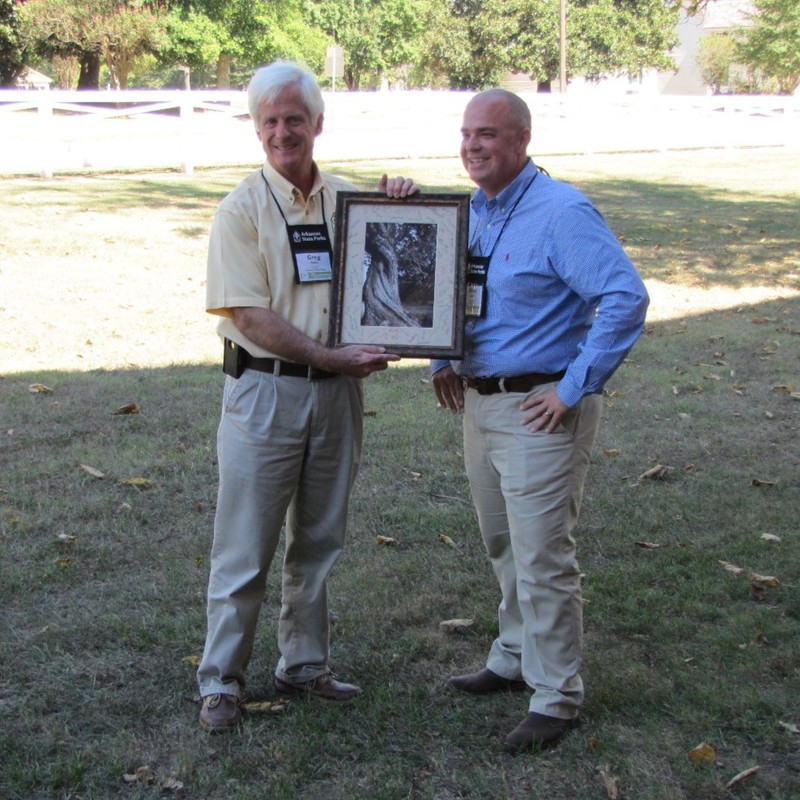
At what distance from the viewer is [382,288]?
3.92 m

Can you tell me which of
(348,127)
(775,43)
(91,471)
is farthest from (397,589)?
(775,43)

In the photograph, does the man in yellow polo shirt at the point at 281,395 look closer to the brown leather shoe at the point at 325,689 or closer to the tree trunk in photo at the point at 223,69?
the brown leather shoe at the point at 325,689

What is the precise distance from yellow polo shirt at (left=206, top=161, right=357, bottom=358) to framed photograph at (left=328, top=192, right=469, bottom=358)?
0.11 meters

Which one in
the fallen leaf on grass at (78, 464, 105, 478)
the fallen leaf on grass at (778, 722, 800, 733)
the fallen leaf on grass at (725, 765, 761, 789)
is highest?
the fallen leaf on grass at (78, 464, 105, 478)

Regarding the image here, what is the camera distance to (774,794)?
3730mm

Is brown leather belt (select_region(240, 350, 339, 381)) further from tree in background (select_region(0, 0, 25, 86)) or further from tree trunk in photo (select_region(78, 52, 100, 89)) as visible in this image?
tree trunk in photo (select_region(78, 52, 100, 89))

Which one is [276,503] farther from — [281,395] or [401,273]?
[401,273]

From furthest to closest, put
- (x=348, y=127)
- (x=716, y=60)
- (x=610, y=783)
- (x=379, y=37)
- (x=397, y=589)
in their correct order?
(x=716, y=60)
(x=379, y=37)
(x=348, y=127)
(x=397, y=589)
(x=610, y=783)

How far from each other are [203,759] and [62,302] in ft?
27.6

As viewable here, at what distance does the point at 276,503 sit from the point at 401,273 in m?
0.91

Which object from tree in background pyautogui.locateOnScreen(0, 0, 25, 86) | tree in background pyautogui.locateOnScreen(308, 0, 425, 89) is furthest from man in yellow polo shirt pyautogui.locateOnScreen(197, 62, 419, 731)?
tree in background pyautogui.locateOnScreen(308, 0, 425, 89)

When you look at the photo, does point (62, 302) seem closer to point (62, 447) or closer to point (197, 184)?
point (62, 447)

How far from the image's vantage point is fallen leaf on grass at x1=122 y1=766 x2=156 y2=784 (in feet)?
12.5

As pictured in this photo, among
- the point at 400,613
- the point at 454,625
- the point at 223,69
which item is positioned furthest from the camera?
the point at 223,69
